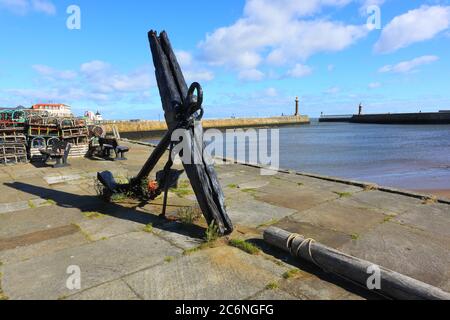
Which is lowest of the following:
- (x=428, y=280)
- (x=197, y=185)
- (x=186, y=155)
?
(x=428, y=280)

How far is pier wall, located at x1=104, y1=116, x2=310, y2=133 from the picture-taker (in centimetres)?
4244

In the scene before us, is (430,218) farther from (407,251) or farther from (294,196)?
(294,196)

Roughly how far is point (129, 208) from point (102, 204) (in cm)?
64

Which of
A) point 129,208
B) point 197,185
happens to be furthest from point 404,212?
point 129,208

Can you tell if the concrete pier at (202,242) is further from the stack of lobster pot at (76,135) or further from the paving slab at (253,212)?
the stack of lobster pot at (76,135)

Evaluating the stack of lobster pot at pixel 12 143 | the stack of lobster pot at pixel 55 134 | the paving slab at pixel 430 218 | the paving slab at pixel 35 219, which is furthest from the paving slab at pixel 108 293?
the stack of lobster pot at pixel 12 143

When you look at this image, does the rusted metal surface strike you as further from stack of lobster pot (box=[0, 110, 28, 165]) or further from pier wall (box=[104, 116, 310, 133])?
pier wall (box=[104, 116, 310, 133])

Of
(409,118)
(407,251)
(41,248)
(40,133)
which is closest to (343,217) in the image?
(407,251)

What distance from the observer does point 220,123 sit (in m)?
58.2

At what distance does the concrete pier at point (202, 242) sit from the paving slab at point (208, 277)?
1 centimetres

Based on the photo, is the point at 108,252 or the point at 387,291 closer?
the point at 387,291
